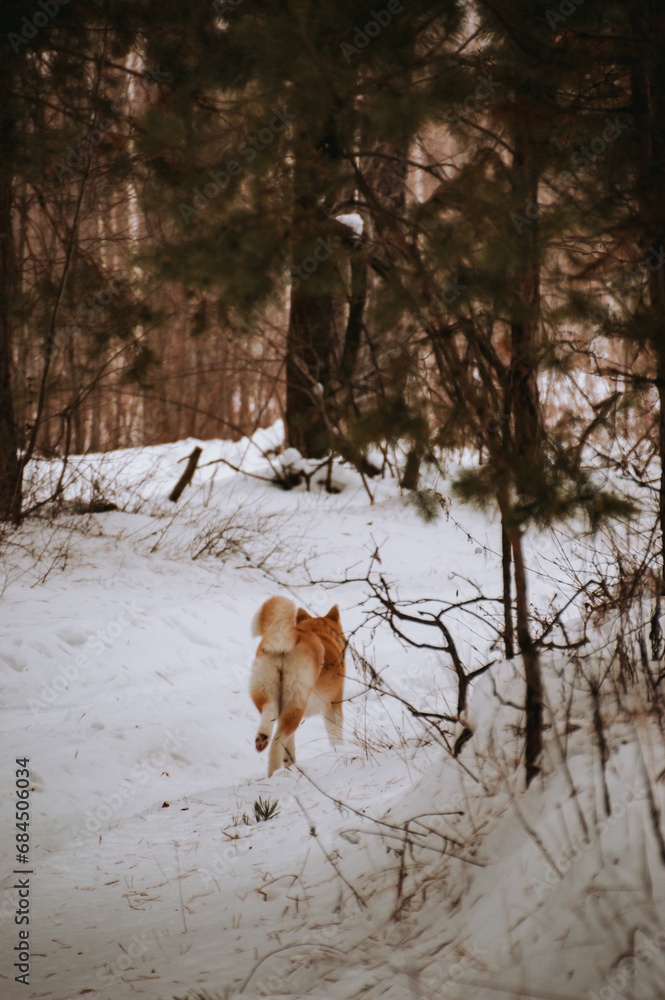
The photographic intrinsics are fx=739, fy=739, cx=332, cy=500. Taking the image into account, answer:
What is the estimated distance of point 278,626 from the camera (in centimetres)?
461

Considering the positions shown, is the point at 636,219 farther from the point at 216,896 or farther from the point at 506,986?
the point at 216,896

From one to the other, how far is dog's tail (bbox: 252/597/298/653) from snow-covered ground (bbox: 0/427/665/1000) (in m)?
0.78

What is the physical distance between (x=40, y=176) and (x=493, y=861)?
7622mm

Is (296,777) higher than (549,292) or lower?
lower

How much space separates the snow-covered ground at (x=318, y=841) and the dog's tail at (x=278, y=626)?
78cm

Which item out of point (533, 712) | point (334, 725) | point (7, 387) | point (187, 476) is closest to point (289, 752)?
point (334, 725)

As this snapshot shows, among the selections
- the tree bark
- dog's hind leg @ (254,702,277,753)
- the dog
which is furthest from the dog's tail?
the tree bark

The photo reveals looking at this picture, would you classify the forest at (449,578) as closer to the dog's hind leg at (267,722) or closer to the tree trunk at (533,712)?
the tree trunk at (533,712)

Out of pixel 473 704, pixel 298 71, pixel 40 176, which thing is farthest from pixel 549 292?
pixel 40 176

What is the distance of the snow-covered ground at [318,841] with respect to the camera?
2.17 meters

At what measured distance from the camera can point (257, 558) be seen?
970 cm

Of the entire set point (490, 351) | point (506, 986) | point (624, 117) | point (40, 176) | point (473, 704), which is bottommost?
point (506, 986)

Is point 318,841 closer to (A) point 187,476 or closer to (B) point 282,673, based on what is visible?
(B) point 282,673

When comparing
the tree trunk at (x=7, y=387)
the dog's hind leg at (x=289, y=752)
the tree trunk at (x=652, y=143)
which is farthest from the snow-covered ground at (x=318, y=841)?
the tree trunk at (x=7, y=387)
